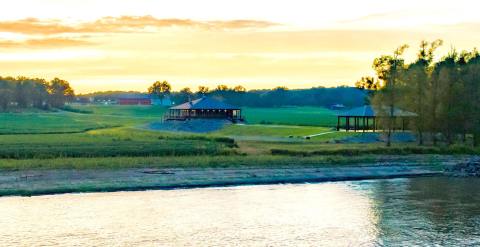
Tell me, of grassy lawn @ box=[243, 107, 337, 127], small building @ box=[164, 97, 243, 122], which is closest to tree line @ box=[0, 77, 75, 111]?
grassy lawn @ box=[243, 107, 337, 127]

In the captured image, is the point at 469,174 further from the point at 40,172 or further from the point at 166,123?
the point at 166,123

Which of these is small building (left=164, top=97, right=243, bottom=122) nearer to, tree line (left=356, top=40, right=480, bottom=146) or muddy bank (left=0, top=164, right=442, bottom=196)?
tree line (left=356, top=40, right=480, bottom=146)

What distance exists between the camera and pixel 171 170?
183 ft

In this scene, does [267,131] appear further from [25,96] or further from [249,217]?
[25,96]

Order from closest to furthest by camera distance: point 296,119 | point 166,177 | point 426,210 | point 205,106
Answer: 1. point 426,210
2. point 166,177
3. point 205,106
4. point 296,119

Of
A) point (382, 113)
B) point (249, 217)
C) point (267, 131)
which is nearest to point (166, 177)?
point (249, 217)

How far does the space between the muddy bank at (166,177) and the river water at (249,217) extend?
1787 mm

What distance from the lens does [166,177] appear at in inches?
2053

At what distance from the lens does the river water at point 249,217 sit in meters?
33.6

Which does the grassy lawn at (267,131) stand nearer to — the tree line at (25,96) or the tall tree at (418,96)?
the tall tree at (418,96)

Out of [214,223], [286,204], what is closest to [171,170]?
[286,204]

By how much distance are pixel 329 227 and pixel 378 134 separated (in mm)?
52636

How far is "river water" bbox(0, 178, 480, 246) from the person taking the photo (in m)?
33.6

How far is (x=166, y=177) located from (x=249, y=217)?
14345mm
